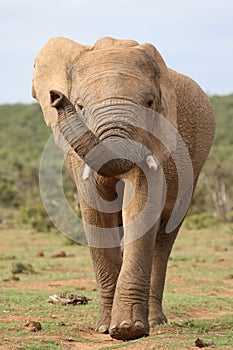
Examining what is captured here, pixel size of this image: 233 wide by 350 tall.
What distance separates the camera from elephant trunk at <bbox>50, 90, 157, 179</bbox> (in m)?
5.66

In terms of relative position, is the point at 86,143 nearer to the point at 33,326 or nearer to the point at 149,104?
the point at 149,104

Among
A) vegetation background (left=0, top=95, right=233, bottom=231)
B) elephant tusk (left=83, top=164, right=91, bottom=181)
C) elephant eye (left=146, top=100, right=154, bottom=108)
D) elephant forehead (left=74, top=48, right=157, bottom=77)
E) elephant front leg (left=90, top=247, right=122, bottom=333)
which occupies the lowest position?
vegetation background (left=0, top=95, right=233, bottom=231)

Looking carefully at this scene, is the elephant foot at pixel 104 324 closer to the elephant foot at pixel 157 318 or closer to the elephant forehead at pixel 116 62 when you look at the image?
the elephant foot at pixel 157 318

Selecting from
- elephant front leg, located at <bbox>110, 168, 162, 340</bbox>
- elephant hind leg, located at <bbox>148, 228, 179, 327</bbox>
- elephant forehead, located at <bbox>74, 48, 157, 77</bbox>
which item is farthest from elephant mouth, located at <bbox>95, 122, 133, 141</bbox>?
elephant hind leg, located at <bbox>148, 228, 179, 327</bbox>

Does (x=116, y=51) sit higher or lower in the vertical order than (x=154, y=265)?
higher

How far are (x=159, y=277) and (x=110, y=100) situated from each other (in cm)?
244

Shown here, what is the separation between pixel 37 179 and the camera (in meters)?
31.7

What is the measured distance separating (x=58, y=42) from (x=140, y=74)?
38.5 inches

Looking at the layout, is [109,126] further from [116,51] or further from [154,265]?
[154,265]

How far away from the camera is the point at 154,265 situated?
7855 millimetres

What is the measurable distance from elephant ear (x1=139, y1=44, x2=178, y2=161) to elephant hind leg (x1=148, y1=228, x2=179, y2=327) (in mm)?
1432

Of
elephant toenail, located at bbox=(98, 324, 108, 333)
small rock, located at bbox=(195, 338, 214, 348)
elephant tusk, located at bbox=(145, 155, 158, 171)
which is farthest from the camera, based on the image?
elephant toenail, located at bbox=(98, 324, 108, 333)

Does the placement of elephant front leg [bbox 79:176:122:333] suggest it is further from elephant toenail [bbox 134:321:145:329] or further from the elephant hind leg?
elephant toenail [bbox 134:321:145:329]

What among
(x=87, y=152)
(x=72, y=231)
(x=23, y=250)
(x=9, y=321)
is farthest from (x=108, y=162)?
(x=72, y=231)
